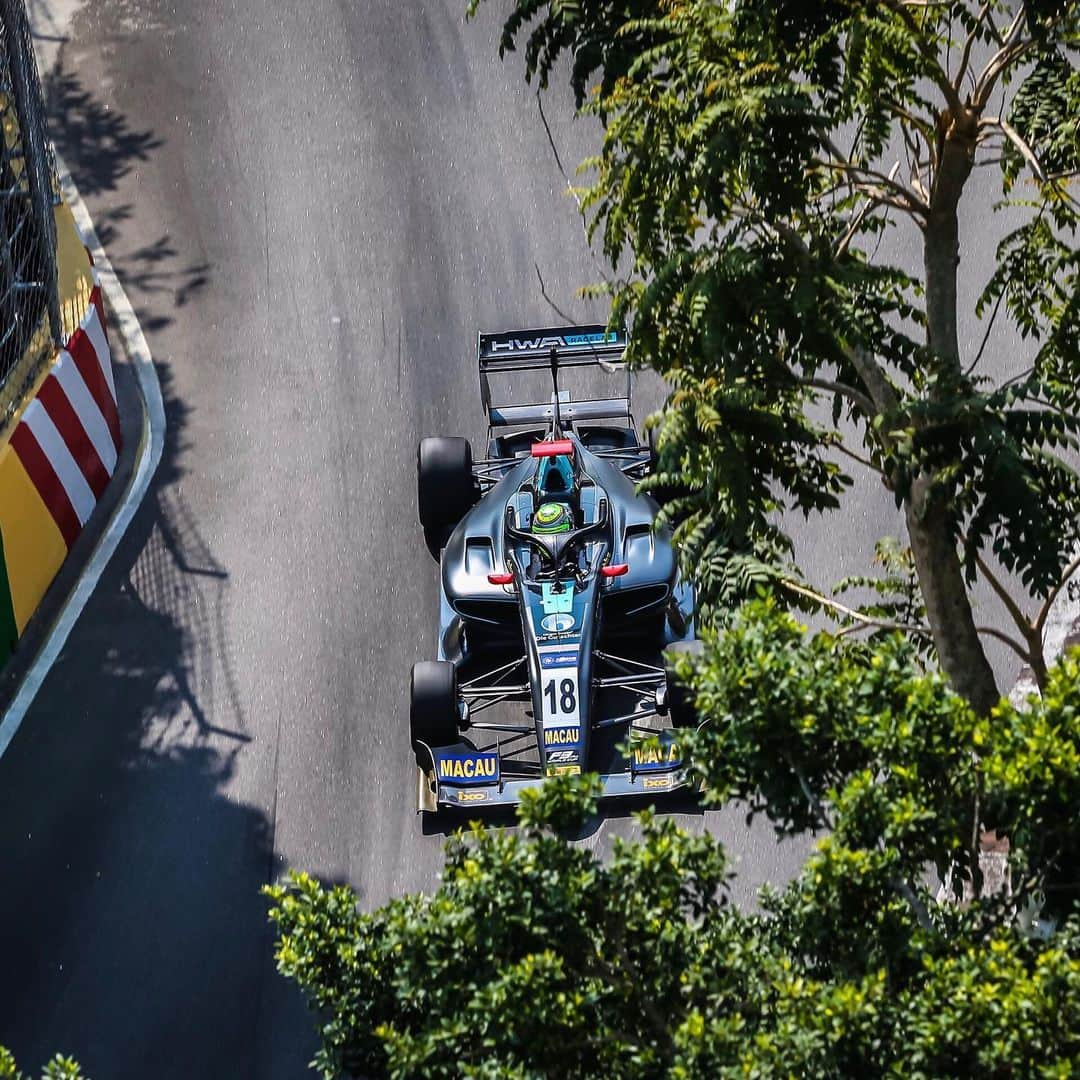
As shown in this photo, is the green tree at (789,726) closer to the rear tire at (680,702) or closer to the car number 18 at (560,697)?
the rear tire at (680,702)

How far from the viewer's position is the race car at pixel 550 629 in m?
11.7

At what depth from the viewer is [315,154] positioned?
18844mm

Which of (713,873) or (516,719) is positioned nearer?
(713,873)

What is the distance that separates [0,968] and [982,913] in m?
7.67

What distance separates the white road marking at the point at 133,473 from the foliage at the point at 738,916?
25.2 ft

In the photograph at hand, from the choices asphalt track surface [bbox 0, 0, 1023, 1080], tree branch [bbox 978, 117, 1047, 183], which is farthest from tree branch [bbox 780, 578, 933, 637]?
asphalt track surface [bbox 0, 0, 1023, 1080]

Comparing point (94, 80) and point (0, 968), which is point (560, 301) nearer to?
point (94, 80)

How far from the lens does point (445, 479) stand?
14.0 metres

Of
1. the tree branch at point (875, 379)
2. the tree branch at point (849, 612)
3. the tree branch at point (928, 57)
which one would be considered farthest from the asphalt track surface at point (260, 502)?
the tree branch at point (928, 57)

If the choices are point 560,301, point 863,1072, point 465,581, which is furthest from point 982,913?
point 560,301

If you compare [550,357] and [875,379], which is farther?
[550,357]

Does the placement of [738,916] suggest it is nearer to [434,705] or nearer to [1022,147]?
[1022,147]

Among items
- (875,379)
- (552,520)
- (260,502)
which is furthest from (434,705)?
(875,379)

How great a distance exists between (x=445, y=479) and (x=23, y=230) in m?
4.60
